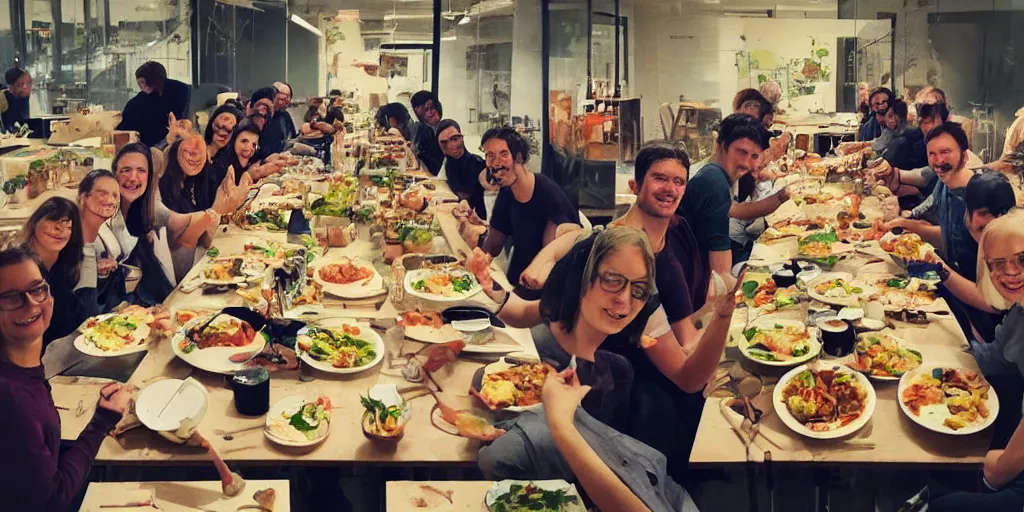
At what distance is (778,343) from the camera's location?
380cm

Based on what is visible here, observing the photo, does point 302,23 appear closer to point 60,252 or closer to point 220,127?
point 220,127

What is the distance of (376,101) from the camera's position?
3.67 meters

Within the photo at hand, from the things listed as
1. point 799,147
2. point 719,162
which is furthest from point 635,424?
point 799,147

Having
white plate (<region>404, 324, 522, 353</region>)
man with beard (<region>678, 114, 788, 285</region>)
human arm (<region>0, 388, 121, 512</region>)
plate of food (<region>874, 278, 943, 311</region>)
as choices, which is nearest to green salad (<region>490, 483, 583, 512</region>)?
white plate (<region>404, 324, 522, 353</region>)

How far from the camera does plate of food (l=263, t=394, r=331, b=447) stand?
3275 mm

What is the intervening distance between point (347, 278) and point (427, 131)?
571 millimetres

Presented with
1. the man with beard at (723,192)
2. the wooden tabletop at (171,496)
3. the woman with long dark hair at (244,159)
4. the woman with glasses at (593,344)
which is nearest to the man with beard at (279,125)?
the woman with long dark hair at (244,159)

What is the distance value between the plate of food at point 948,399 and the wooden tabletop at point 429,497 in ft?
4.83

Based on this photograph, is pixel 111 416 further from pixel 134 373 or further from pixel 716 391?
pixel 716 391

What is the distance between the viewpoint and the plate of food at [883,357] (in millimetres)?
3740

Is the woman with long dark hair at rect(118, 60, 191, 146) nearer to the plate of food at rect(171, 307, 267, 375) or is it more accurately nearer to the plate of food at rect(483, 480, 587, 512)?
the plate of food at rect(171, 307, 267, 375)

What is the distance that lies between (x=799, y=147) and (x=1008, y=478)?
1.31 meters

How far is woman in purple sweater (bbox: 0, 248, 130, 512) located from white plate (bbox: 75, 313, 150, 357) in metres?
0.17

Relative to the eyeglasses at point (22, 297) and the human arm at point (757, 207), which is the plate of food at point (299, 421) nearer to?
the eyeglasses at point (22, 297)
